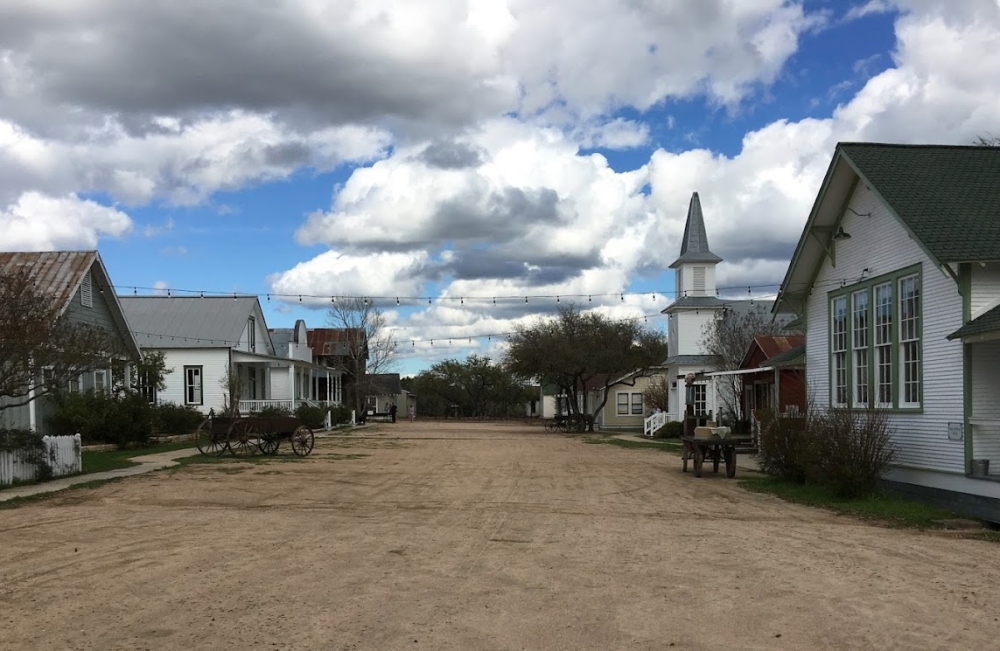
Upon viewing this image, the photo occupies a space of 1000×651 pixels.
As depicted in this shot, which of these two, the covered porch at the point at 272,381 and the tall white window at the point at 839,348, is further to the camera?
the covered porch at the point at 272,381

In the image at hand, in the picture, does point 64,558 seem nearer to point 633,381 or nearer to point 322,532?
point 322,532

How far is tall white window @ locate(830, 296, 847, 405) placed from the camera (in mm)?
17953

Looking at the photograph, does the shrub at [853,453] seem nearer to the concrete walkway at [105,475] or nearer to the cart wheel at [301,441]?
the concrete walkway at [105,475]

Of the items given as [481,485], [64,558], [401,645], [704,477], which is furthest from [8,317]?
[704,477]

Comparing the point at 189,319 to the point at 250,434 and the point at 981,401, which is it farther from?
the point at 981,401

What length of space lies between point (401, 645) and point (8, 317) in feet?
40.7

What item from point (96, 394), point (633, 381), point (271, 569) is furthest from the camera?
point (633, 381)

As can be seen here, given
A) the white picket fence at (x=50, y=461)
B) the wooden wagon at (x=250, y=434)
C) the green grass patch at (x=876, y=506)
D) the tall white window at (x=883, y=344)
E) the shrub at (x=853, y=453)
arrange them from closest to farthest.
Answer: the green grass patch at (x=876, y=506)
the shrub at (x=853, y=453)
the tall white window at (x=883, y=344)
the white picket fence at (x=50, y=461)
the wooden wagon at (x=250, y=434)

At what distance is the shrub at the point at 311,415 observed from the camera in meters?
43.0

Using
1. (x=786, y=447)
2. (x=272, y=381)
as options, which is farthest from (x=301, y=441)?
(x=272, y=381)

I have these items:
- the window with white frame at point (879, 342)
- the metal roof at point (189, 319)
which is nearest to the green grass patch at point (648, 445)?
the window with white frame at point (879, 342)

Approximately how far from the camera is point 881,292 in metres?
16.3

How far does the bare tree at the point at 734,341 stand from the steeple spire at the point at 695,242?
319cm

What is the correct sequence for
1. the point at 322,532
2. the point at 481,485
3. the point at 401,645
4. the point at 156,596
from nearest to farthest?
the point at 401,645
the point at 156,596
the point at 322,532
the point at 481,485
